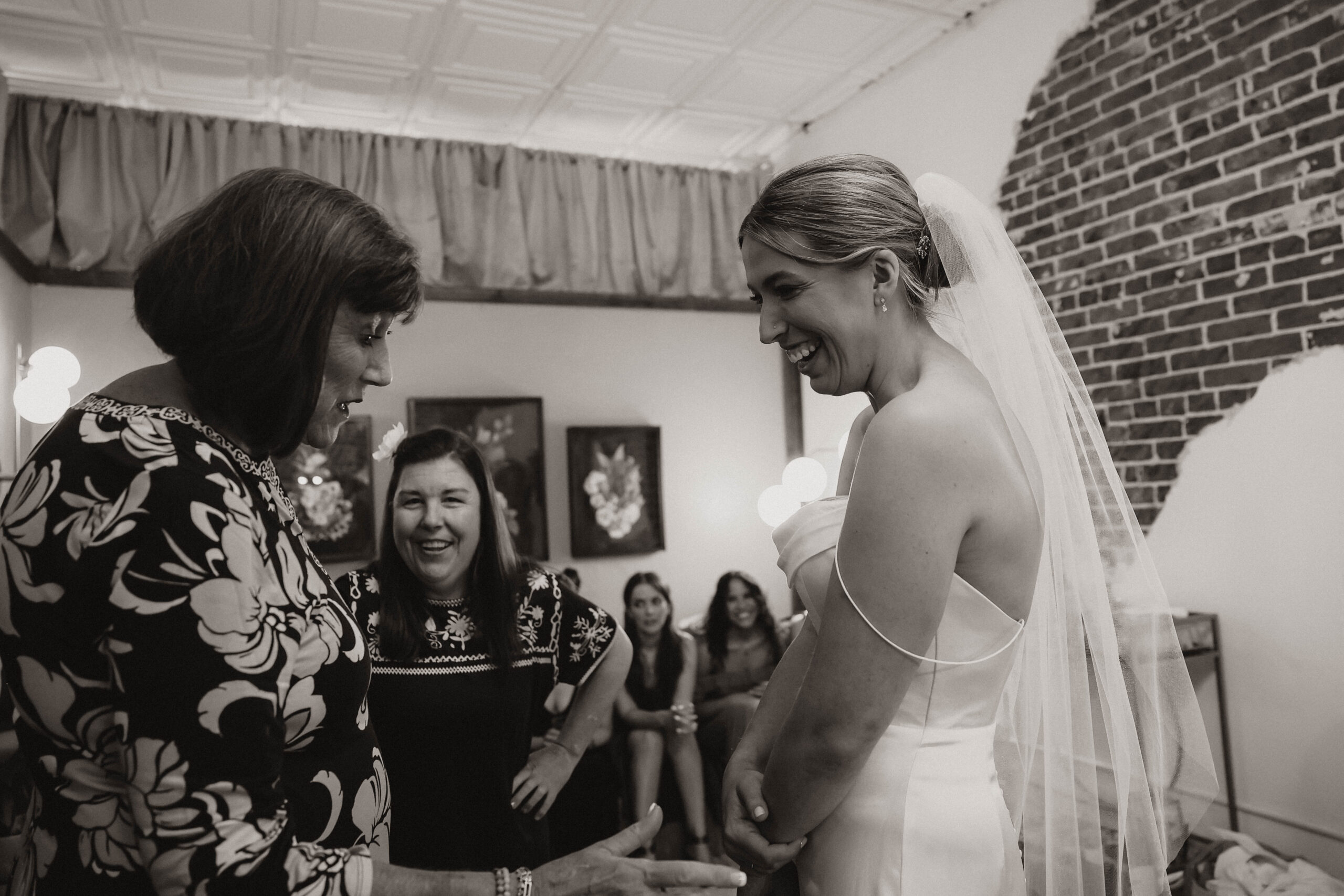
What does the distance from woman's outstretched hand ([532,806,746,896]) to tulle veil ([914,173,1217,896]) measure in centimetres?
64

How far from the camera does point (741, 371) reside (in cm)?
612

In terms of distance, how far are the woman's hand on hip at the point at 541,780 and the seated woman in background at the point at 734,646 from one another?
2.17 metres

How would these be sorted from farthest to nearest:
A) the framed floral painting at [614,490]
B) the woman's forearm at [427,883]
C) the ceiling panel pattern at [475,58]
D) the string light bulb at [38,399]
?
the framed floral painting at [614,490] < the ceiling panel pattern at [475,58] < the string light bulb at [38,399] < the woman's forearm at [427,883]

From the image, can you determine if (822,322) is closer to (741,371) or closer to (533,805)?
(533,805)

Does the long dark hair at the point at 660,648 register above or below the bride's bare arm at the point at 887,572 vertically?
below

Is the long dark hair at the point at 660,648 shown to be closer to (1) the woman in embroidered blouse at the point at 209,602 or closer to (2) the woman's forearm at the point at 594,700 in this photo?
(2) the woman's forearm at the point at 594,700

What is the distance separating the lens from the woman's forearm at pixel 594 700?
2271mm

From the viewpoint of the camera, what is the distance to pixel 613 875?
107 centimetres

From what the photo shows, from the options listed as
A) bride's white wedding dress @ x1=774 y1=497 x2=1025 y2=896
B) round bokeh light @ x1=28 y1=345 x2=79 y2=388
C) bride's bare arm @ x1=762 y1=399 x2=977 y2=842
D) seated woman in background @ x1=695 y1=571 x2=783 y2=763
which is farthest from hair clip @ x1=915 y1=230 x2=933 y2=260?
round bokeh light @ x1=28 y1=345 x2=79 y2=388

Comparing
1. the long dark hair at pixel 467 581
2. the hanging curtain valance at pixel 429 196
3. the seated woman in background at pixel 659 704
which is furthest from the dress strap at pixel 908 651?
the hanging curtain valance at pixel 429 196

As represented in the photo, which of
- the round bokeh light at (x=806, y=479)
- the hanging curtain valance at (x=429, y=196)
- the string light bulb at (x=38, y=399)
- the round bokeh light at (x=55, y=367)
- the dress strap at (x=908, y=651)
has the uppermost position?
the hanging curtain valance at (x=429, y=196)

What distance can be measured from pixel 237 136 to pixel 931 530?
484 centimetres

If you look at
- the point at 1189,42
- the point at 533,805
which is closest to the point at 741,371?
the point at 1189,42

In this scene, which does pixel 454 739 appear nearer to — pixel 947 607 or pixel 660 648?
pixel 947 607
